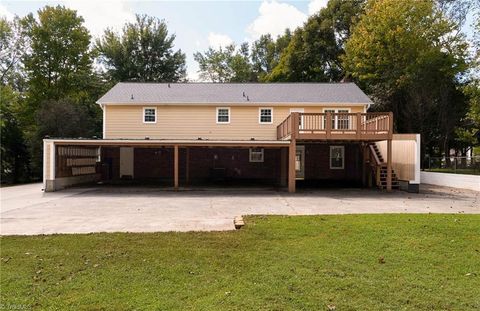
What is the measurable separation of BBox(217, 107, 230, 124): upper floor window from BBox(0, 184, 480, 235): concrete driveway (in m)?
5.70

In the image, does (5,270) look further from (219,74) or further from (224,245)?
(219,74)

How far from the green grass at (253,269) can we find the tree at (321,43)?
1136 inches

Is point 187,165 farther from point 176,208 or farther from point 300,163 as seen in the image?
point 176,208

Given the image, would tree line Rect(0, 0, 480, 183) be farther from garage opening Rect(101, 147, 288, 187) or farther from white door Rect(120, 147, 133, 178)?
garage opening Rect(101, 147, 288, 187)

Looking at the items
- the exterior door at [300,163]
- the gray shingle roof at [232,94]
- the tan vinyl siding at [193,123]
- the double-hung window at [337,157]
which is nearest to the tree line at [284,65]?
the gray shingle roof at [232,94]

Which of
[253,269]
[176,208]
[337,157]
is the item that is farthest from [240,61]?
[253,269]

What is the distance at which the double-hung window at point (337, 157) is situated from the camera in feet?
74.8

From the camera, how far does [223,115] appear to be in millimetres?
21078

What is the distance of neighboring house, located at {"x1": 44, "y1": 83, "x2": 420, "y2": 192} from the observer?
1658 cm

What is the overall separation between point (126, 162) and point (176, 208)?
12.7 meters

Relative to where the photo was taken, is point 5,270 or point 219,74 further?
point 219,74

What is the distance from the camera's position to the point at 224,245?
644cm

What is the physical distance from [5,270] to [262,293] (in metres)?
3.60

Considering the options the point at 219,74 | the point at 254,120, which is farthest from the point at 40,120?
the point at 219,74
